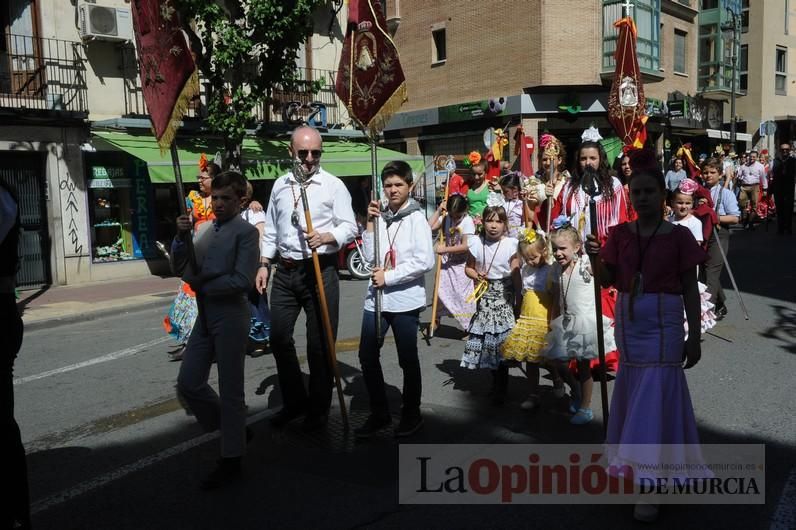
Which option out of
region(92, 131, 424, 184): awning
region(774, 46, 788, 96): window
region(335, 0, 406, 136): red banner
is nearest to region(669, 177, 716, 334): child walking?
region(335, 0, 406, 136): red banner

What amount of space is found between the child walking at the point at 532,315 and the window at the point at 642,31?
21.0m

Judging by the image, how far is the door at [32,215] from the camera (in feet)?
45.8

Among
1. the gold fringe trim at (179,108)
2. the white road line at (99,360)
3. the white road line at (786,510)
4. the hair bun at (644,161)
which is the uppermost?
the gold fringe trim at (179,108)

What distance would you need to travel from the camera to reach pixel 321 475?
14.2 ft

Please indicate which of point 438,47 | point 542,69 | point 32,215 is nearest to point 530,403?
point 32,215

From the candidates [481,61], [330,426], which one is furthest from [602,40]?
[330,426]

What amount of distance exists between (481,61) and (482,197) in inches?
687

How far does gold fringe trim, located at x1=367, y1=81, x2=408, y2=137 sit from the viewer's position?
5.73 meters

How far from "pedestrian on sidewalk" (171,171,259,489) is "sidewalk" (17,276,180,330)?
693 cm

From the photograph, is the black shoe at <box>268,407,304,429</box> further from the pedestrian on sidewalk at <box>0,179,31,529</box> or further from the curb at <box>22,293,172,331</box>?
the curb at <box>22,293,172,331</box>

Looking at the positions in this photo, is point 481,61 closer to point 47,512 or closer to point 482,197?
point 482,197

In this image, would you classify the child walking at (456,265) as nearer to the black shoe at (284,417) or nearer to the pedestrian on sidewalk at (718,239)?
the pedestrian on sidewalk at (718,239)

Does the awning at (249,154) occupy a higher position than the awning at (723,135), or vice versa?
the awning at (723,135)

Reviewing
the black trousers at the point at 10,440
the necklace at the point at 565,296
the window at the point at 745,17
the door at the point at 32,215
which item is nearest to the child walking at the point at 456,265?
the necklace at the point at 565,296
